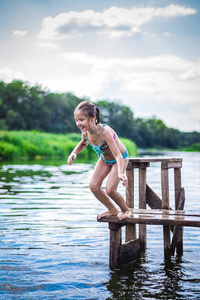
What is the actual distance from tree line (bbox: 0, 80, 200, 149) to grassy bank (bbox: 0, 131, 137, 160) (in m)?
31.6

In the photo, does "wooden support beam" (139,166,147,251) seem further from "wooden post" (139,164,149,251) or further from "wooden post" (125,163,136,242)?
"wooden post" (125,163,136,242)

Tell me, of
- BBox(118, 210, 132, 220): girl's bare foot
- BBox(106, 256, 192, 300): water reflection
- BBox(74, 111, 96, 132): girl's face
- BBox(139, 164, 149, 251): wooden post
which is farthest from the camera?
BBox(139, 164, 149, 251): wooden post

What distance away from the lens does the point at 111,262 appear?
6.80m

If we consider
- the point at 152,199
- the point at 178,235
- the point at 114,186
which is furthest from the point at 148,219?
the point at 152,199

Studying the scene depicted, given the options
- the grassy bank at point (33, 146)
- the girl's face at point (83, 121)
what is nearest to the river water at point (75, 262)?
the girl's face at point (83, 121)

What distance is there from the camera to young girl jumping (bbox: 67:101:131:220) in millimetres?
6229

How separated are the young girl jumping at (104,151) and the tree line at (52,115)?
66.6m

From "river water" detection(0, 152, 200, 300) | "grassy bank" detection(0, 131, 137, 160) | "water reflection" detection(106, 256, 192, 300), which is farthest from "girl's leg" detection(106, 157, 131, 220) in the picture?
"grassy bank" detection(0, 131, 137, 160)

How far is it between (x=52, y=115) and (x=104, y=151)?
321ft

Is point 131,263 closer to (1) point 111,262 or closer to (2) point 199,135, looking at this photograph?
(1) point 111,262

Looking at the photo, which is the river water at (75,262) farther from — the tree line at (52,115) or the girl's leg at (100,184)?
the tree line at (52,115)

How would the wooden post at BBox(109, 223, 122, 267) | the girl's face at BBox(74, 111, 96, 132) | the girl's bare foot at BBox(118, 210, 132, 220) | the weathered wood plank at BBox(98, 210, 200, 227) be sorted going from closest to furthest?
the weathered wood plank at BBox(98, 210, 200, 227) < the girl's face at BBox(74, 111, 96, 132) < the girl's bare foot at BBox(118, 210, 132, 220) < the wooden post at BBox(109, 223, 122, 267)

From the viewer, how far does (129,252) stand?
23.4 ft

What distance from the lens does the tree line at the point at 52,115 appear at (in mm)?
89375
